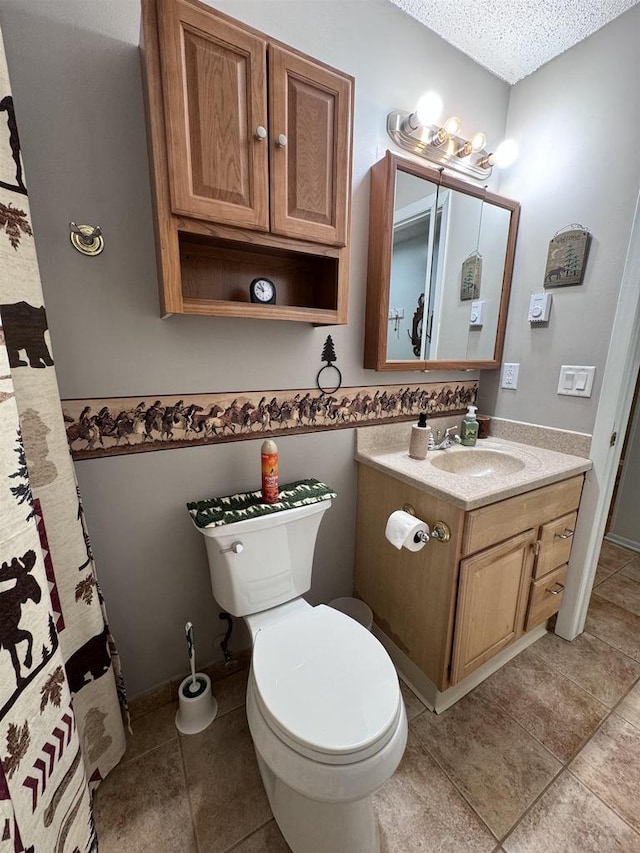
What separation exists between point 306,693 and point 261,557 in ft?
1.31

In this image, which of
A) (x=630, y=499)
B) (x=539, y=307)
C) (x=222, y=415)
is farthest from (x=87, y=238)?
(x=630, y=499)

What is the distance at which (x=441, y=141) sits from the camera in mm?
1363

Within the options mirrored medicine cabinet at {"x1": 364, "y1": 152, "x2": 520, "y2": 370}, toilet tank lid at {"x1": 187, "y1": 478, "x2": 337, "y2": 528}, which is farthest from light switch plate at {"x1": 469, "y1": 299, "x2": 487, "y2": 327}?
toilet tank lid at {"x1": 187, "y1": 478, "x2": 337, "y2": 528}

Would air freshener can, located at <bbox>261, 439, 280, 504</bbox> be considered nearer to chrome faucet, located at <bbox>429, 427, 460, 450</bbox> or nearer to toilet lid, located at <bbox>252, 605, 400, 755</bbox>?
toilet lid, located at <bbox>252, 605, 400, 755</bbox>

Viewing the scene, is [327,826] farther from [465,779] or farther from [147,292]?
[147,292]

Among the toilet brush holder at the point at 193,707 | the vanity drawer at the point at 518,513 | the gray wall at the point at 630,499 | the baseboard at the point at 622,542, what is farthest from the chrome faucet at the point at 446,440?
the baseboard at the point at 622,542

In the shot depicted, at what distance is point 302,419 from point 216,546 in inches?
22.0

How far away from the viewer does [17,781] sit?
0.61 m

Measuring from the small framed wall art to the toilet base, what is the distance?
1912mm

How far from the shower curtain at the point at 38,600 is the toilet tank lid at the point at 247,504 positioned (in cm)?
32

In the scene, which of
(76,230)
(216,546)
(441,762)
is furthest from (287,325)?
(441,762)

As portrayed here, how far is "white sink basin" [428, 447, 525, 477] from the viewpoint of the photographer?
1522 mm

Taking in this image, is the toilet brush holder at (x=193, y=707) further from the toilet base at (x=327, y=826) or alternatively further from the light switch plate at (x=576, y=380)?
the light switch plate at (x=576, y=380)

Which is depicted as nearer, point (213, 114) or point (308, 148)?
point (213, 114)
